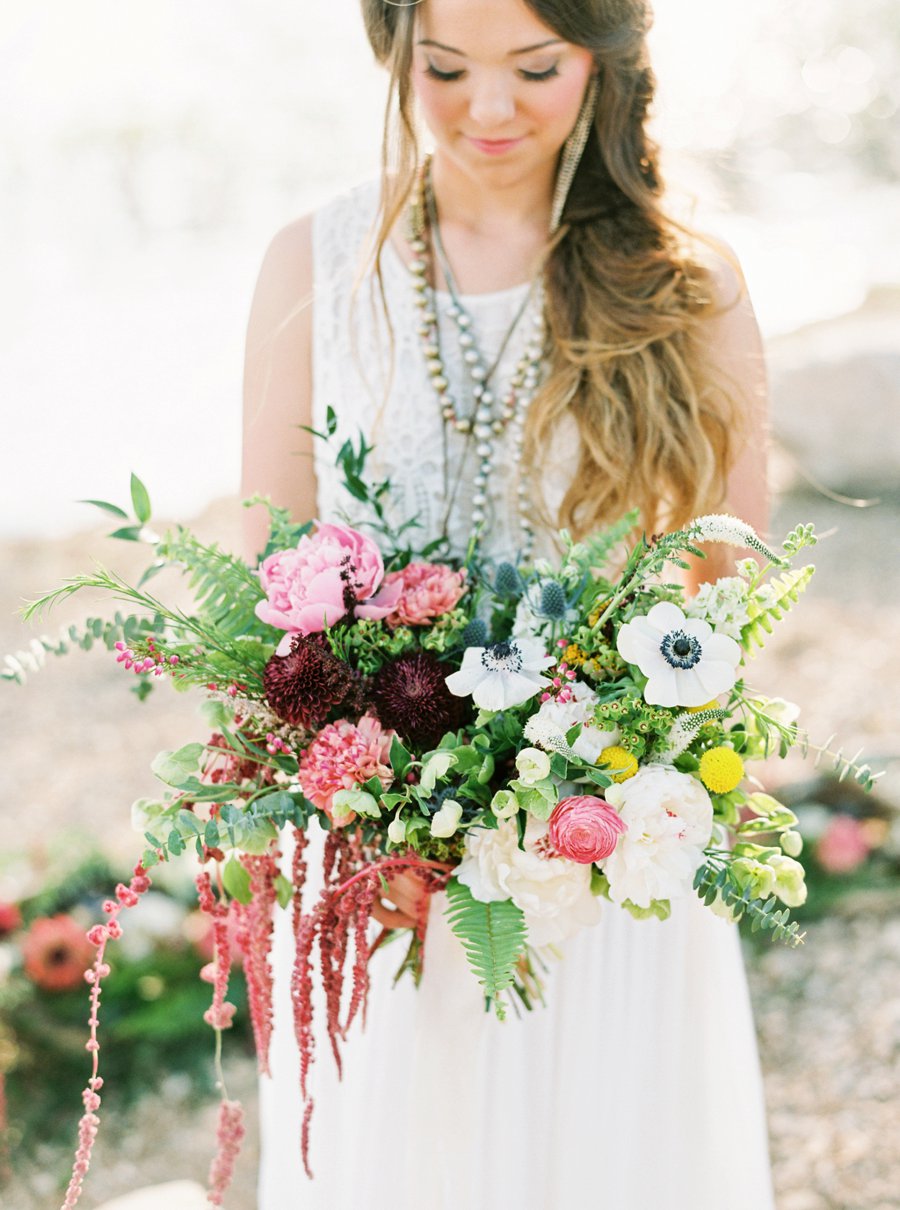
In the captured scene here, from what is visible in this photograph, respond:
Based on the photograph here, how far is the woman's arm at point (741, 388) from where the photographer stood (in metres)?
1.71

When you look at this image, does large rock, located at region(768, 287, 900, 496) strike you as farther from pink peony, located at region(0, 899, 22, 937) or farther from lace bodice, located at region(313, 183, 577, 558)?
lace bodice, located at region(313, 183, 577, 558)

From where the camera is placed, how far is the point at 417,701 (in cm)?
122

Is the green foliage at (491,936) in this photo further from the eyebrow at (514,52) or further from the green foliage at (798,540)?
the eyebrow at (514,52)

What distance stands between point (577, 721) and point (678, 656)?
0.13 m

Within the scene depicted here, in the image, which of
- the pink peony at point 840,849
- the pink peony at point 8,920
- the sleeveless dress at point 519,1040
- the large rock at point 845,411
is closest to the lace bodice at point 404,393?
the sleeveless dress at point 519,1040

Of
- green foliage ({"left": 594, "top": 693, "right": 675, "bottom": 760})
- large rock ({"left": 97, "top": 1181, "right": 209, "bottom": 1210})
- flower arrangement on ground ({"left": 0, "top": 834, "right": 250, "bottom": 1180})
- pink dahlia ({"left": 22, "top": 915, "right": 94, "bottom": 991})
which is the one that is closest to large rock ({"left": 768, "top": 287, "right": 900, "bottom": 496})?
flower arrangement on ground ({"left": 0, "top": 834, "right": 250, "bottom": 1180})

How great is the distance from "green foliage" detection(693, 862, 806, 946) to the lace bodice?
0.68 m

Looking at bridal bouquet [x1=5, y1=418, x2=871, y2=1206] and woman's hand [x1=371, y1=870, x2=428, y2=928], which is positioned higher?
bridal bouquet [x1=5, y1=418, x2=871, y2=1206]

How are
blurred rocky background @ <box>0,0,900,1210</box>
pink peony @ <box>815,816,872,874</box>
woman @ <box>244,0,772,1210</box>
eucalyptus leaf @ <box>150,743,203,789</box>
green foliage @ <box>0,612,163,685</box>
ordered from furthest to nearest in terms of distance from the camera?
blurred rocky background @ <box>0,0,900,1210</box> → pink peony @ <box>815,816,872,874</box> → woman @ <box>244,0,772,1210</box> → green foliage @ <box>0,612,163,685</box> → eucalyptus leaf @ <box>150,743,203,789</box>

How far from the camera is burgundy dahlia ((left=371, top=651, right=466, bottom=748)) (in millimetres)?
1217

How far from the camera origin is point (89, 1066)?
290 centimetres

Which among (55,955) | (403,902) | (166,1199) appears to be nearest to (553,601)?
(403,902)

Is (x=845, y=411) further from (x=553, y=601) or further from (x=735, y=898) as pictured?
(x=735, y=898)

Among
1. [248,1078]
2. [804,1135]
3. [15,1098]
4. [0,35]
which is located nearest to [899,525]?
[804,1135]
